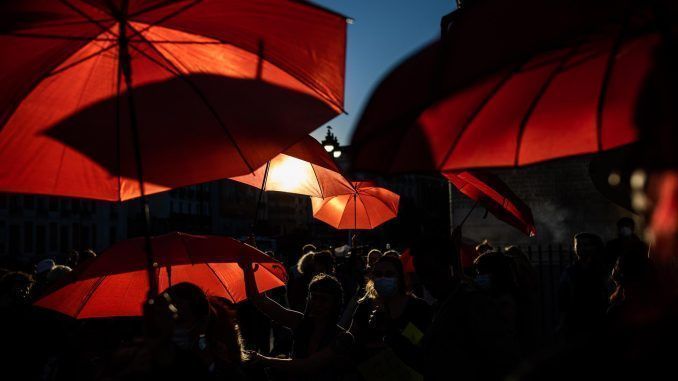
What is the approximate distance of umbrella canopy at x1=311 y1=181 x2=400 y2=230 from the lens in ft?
34.1

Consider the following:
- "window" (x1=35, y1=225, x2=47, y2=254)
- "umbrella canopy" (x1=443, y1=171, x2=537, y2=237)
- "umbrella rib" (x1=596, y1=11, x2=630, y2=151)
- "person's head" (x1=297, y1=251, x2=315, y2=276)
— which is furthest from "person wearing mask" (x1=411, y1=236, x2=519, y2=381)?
"window" (x1=35, y1=225, x2=47, y2=254)

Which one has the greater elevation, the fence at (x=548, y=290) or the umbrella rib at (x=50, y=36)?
the umbrella rib at (x=50, y=36)

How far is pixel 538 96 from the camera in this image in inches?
113

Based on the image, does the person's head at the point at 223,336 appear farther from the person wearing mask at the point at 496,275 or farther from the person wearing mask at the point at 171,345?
the person wearing mask at the point at 496,275

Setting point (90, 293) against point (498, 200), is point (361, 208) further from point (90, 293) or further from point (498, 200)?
point (90, 293)

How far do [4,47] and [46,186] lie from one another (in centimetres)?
76

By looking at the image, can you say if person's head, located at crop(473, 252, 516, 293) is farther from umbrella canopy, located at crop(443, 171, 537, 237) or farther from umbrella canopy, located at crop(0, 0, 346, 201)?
umbrella canopy, located at crop(0, 0, 346, 201)

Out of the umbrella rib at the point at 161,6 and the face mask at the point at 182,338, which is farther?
the umbrella rib at the point at 161,6

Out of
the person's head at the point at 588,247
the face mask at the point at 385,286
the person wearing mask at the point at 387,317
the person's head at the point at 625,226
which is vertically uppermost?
the person's head at the point at 625,226

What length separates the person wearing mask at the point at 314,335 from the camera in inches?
165

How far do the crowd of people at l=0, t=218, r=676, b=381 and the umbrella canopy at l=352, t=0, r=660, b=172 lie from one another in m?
0.73

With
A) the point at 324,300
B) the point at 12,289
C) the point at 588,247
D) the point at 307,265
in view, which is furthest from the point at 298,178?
the point at 588,247

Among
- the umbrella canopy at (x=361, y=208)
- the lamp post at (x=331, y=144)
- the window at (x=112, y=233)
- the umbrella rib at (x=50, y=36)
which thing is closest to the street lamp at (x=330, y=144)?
the lamp post at (x=331, y=144)

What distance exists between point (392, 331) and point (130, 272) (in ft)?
6.21
